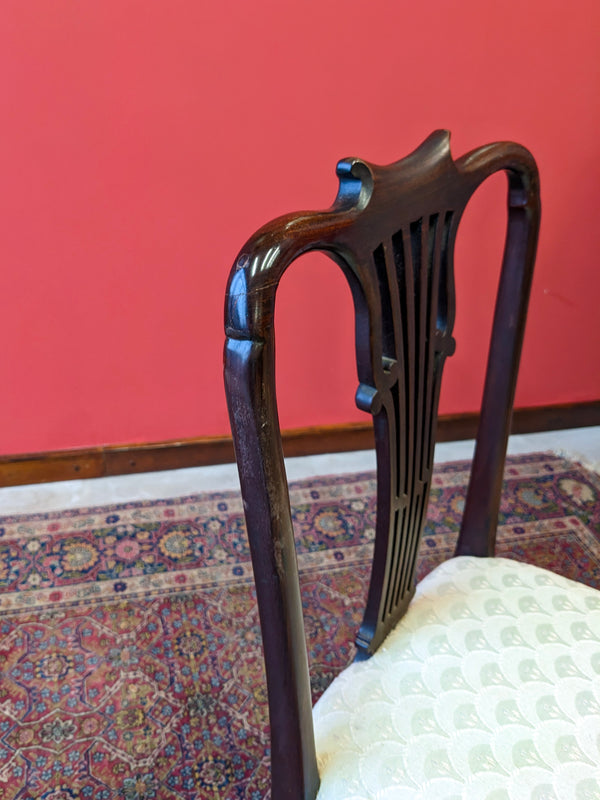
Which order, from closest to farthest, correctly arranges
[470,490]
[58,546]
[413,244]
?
1. [413,244]
2. [470,490]
3. [58,546]

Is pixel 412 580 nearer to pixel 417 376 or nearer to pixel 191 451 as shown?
pixel 417 376

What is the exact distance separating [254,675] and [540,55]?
5.33 feet

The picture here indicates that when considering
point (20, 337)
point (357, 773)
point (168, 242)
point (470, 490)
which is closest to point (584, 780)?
point (357, 773)

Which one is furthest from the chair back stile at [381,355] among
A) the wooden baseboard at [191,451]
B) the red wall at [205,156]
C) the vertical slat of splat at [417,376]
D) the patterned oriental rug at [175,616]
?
the wooden baseboard at [191,451]

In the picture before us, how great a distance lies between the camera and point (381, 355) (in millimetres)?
669

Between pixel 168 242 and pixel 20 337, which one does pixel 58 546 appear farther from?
pixel 168 242

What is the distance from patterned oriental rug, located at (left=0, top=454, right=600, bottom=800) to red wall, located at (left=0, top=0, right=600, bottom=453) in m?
0.33

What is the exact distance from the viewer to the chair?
1.82ft

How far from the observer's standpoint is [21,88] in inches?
63.9

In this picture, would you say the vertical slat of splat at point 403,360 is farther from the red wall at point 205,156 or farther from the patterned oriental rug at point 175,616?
the red wall at point 205,156

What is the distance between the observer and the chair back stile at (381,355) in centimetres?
52

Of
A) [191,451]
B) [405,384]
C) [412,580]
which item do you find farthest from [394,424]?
A: [191,451]

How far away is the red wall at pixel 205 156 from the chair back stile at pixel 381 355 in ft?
3.61

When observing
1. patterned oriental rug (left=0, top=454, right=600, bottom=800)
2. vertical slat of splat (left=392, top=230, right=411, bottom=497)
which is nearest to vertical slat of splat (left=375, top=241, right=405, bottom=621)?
vertical slat of splat (left=392, top=230, right=411, bottom=497)
